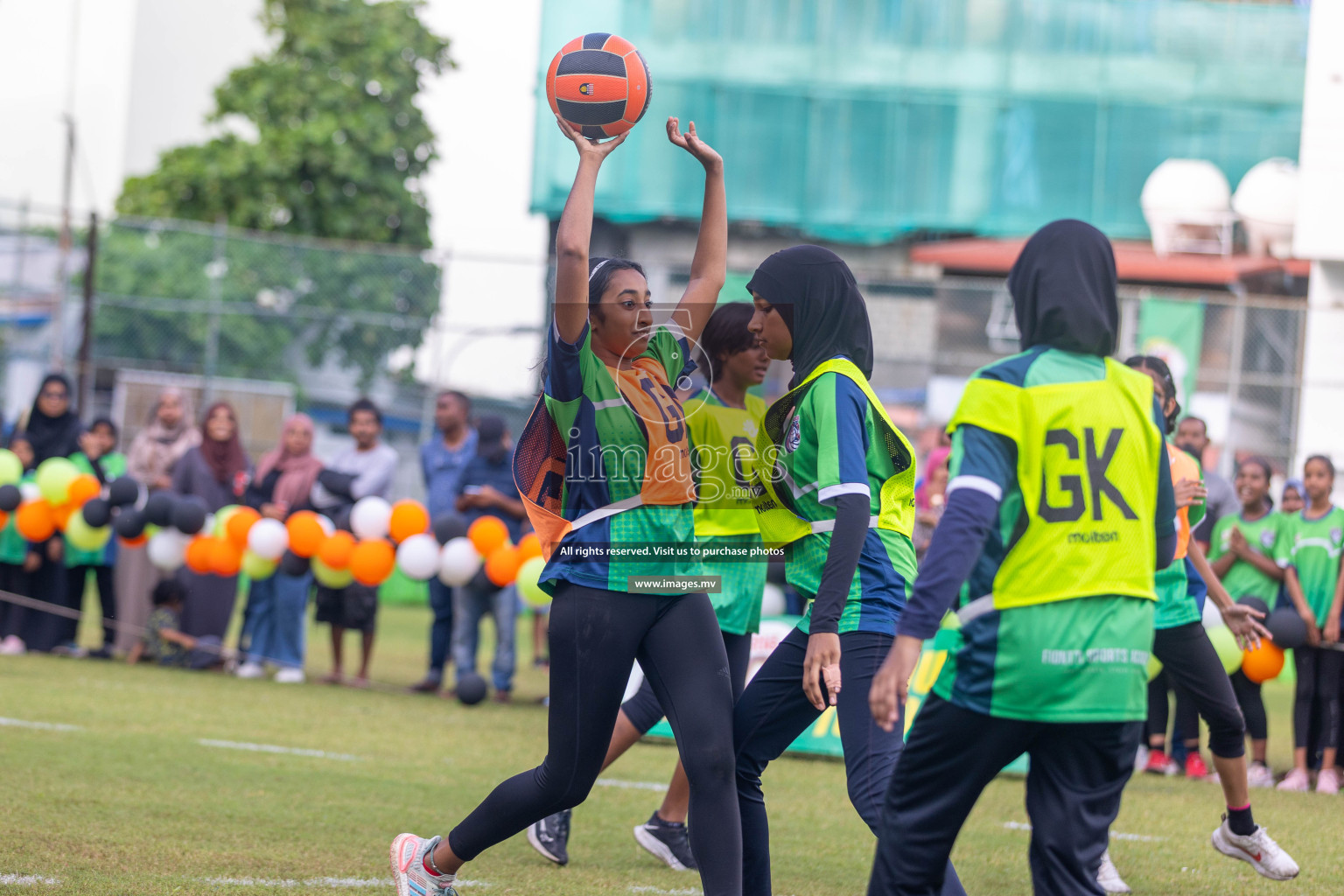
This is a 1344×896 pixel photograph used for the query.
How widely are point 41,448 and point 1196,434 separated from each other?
908cm

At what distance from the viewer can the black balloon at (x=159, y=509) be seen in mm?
10883

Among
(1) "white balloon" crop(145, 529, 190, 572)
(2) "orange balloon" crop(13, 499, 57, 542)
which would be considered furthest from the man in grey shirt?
(2) "orange balloon" crop(13, 499, 57, 542)

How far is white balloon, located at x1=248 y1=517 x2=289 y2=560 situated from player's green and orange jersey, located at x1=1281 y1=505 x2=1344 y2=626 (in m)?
7.13

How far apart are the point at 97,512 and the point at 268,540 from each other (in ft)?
5.34

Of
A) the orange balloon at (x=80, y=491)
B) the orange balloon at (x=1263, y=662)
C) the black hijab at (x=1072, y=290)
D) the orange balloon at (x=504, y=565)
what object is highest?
the black hijab at (x=1072, y=290)

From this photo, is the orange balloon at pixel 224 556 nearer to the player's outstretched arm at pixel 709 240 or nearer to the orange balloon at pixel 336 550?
the orange balloon at pixel 336 550

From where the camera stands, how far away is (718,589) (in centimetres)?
545

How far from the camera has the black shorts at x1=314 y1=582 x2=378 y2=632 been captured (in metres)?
11.0

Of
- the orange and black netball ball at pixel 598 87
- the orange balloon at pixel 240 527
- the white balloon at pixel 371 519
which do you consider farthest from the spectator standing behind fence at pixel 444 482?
the orange and black netball ball at pixel 598 87

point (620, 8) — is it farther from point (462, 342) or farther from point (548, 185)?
point (462, 342)

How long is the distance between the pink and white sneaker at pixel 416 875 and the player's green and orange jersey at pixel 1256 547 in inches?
273

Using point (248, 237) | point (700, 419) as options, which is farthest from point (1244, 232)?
point (700, 419)

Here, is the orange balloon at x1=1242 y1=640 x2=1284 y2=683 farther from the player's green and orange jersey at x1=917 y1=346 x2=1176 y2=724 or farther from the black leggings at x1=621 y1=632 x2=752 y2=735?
the player's green and orange jersey at x1=917 y1=346 x2=1176 y2=724

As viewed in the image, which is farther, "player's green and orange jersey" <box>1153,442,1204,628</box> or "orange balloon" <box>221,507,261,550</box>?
"orange balloon" <box>221,507,261,550</box>
